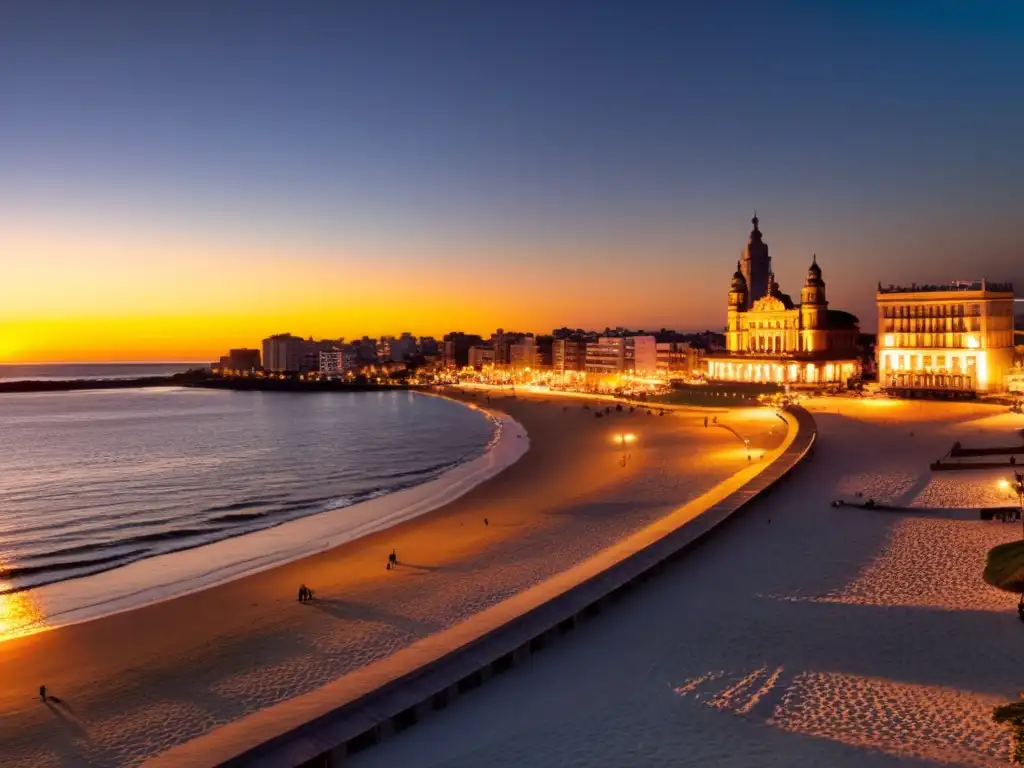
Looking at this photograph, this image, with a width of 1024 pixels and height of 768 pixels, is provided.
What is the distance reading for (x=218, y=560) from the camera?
2531 centimetres

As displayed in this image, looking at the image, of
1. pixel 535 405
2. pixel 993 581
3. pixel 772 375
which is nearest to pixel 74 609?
pixel 993 581

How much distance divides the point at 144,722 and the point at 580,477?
1129 inches

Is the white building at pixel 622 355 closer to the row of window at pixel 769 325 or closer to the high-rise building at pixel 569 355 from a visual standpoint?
the high-rise building at pixel 569 355

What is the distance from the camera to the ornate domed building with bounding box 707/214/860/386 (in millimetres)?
94500

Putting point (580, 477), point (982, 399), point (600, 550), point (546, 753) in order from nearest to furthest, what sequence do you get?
point (546, 753) < point (600, 550) < point (580, 477) < point (982, 399)

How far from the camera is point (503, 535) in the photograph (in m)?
27.3

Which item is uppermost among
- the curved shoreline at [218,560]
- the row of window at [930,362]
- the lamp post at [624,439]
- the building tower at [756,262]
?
the building tower at [756,262]

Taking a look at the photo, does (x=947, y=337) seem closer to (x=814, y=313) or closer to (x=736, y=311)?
(x=814, y=313)

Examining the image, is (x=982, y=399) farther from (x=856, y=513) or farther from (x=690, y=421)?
(x=856, y=513)

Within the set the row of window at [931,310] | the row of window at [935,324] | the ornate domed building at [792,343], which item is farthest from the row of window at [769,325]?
the row of window at [935,324]

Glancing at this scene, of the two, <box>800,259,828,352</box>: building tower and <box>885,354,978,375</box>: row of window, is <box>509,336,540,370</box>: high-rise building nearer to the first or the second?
<box>800,259,828,352</box>: building tower

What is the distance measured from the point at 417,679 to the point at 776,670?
20.5ft

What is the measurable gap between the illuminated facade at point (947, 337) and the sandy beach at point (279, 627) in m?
50.9

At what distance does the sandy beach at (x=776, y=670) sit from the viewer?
37.4ft
